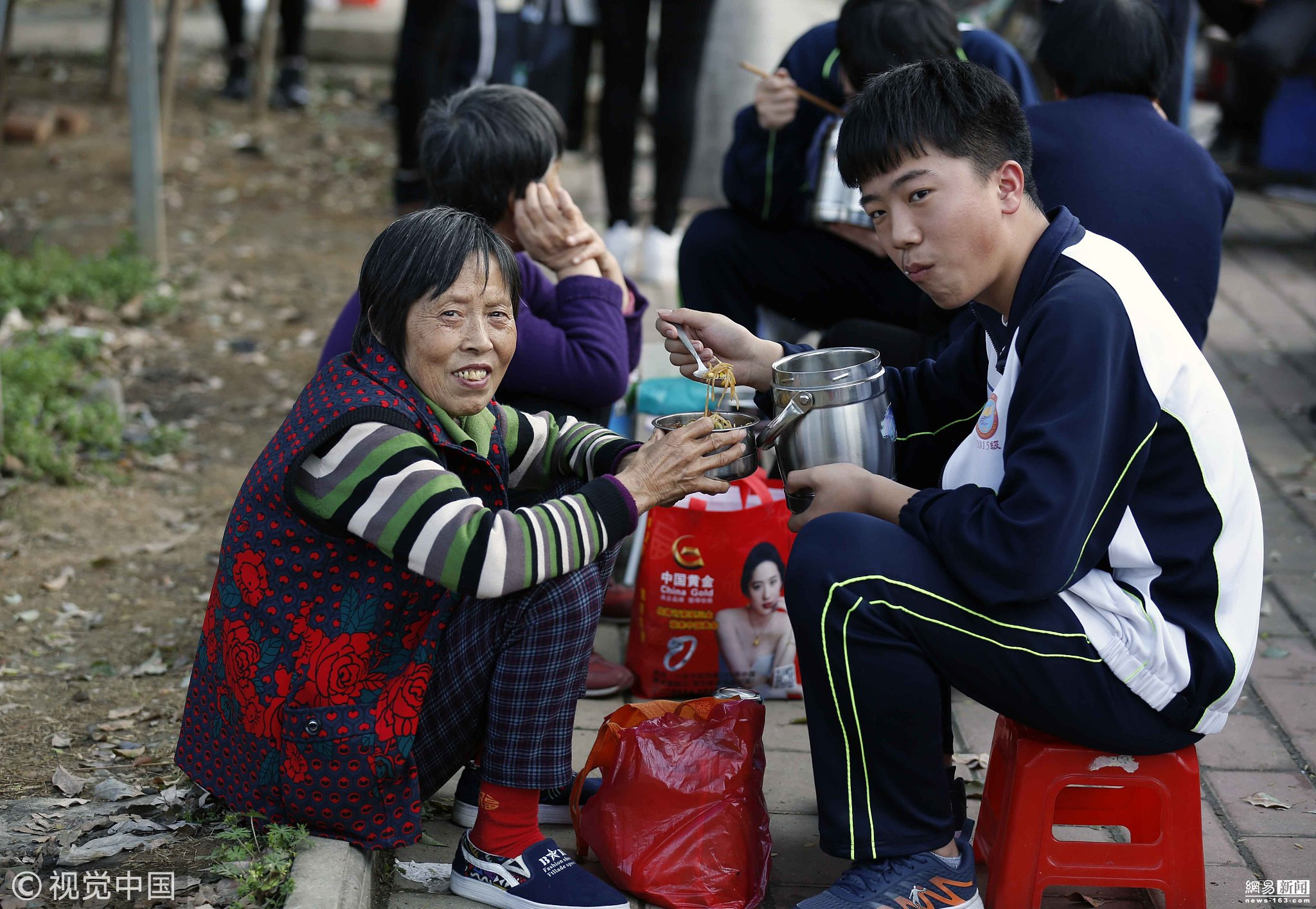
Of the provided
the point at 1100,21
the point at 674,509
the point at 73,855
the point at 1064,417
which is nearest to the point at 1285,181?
the point at 1100,21

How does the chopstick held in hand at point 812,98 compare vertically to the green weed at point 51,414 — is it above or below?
above

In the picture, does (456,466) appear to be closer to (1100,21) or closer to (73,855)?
(73,855)

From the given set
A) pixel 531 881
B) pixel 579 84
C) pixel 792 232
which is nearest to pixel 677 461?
pixel 531 881

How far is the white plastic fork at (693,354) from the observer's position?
9.48 ft

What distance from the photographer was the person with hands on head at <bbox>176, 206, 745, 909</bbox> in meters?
2.30

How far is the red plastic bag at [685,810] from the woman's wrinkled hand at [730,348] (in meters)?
0.77

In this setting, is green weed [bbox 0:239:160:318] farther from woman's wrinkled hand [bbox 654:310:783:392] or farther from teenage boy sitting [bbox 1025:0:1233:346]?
teenage boy sitting [bbox 1025:0:1233:346]

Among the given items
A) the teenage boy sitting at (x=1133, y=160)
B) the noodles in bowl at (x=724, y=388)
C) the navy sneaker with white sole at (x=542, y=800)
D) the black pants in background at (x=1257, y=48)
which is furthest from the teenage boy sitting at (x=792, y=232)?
the black pants in background at (x=1257, y=48)

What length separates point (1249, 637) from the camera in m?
2.35

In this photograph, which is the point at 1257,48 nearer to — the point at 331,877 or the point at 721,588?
the point at 721,588

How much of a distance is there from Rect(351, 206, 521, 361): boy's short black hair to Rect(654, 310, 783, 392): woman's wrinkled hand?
0.58 m

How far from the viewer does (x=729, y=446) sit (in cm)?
254

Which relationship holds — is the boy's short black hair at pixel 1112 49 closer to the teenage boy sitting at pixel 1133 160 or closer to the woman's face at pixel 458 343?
the teenage boy sitting at pixel 1133 160

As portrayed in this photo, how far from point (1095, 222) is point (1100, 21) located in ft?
1.92
